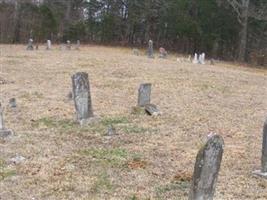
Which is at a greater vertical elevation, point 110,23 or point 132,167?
point 110,23

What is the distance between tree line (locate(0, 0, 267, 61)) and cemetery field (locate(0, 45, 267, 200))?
1847 cm

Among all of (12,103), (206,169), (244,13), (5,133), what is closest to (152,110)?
(12,103)

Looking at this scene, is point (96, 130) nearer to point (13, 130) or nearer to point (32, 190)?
point (13, 130)

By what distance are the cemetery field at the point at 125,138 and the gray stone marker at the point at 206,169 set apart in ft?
2.40

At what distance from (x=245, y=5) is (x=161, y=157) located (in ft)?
95.0

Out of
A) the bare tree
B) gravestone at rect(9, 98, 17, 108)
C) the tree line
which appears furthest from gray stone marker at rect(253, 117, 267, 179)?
the tree line

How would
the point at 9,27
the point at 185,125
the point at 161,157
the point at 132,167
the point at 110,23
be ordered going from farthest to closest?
1. the point at 110,23
2. the point at 9,27
3. the point at 185,125
4. the point at 161,157
5. the point at 132,167

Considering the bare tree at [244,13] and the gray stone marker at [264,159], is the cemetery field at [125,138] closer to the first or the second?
the gray stone marker at [264,159]

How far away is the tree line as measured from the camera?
133 feet

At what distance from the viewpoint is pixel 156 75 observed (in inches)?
934

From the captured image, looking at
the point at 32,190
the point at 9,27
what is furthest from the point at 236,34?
the point at 32,190

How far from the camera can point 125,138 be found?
1194 centimetres

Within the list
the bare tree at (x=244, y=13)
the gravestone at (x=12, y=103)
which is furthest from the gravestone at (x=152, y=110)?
the bare tree at (x=244, y=13)

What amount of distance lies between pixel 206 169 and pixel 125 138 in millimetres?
4559
